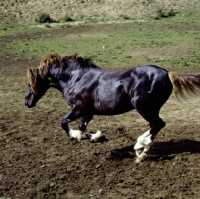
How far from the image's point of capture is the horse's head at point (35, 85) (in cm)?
757

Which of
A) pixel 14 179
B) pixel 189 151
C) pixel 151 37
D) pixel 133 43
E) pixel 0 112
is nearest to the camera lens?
pixel 14 179

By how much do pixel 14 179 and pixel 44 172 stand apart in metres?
0.50

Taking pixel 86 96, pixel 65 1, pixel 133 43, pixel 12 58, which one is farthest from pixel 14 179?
pixel 65 1

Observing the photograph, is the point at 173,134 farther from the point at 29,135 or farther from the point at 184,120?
the point at 29,135

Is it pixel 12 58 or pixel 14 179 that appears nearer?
pixel 14 179

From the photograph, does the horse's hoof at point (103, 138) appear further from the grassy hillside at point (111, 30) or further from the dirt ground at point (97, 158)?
the grassy hillside at point (111, 30)

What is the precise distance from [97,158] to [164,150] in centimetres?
129

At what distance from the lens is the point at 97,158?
6977 mm

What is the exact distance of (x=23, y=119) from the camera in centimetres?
939

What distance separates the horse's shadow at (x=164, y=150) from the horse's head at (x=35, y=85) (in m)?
1.91

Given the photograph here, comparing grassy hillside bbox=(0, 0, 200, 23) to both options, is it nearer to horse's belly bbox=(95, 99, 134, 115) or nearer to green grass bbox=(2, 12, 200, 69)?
green grass bbox=(2, 12, 200, 69)

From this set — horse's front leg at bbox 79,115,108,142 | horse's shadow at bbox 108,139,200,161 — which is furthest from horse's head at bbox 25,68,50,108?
horse's shadow at bbox 108,139,200,161

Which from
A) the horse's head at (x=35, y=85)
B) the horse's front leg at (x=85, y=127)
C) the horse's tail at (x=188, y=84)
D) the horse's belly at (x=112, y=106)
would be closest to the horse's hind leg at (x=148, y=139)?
the horse's belly at (x=112, y=106)

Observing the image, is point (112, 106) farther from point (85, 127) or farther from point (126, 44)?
point (126, 44)
